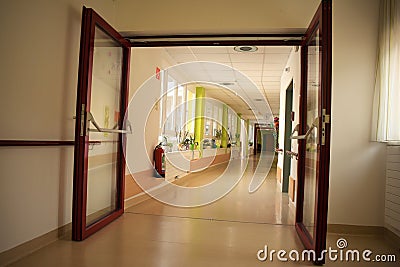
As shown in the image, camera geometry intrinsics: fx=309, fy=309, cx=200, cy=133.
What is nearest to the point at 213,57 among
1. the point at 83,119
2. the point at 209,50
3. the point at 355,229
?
the point at 209,50

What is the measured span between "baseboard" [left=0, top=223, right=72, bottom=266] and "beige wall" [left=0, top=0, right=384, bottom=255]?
5 cm

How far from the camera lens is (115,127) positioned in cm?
377

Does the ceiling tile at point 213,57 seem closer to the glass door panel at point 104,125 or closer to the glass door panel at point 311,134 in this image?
the glass door panel at point 104,125

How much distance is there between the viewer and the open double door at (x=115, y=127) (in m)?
2.48

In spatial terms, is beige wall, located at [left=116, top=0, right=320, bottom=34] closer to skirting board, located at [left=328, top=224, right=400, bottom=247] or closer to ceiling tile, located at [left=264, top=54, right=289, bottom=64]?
skirting board, located at [left=328, top=224, right=400, bottom=247]

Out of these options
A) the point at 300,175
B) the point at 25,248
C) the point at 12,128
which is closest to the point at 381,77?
the point at 300,175

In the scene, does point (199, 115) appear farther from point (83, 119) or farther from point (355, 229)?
point (83, 119)

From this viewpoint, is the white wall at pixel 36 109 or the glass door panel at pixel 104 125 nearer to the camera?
the white wall at pixel 36 109

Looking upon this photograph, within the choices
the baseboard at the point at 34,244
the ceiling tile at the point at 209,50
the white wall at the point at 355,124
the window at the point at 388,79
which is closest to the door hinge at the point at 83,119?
the baseboard at the point at 34,244

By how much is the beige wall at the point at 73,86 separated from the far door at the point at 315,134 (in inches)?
12.4

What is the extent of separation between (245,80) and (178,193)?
4.03 m

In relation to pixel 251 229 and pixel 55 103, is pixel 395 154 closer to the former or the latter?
pixel 251 229

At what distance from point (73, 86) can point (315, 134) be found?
2.39 meters

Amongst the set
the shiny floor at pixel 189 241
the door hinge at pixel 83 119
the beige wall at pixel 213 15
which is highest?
the beige wall at pixel 213 15
